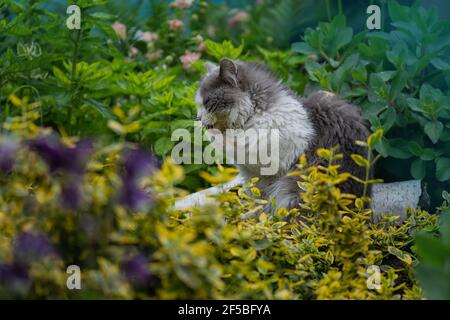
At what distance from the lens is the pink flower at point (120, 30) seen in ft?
16.3

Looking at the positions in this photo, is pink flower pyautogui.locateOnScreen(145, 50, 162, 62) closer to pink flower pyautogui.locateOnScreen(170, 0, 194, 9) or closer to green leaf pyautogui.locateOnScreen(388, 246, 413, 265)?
pink flower pyautogui.locateOnScreen(170, 0, 194, 9)

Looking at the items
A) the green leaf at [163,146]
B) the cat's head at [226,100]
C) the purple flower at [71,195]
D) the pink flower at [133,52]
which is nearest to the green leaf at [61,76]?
the green leaf at [163,146]

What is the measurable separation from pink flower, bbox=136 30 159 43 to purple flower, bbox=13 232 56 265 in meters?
3.24

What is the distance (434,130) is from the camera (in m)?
3.58

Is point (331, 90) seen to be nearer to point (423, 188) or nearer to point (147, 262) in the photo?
point (423, 188)


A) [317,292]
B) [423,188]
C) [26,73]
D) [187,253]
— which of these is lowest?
[317,292]

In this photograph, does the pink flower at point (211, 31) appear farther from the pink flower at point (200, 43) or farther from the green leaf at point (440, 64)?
the green leaf at point (440, 64)

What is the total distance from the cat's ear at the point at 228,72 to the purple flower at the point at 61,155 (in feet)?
5.12

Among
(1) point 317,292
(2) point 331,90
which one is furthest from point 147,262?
(2) point 331,90

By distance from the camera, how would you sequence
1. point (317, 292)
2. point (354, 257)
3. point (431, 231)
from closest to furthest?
point (317, 292), point (354, 257), point (431, 231)

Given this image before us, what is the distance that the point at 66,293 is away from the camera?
2137 millimetres

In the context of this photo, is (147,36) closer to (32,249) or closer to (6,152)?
(6,152)

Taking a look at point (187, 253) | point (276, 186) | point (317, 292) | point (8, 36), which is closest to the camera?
point (187, 253)

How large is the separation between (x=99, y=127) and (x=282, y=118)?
1.30 meters
